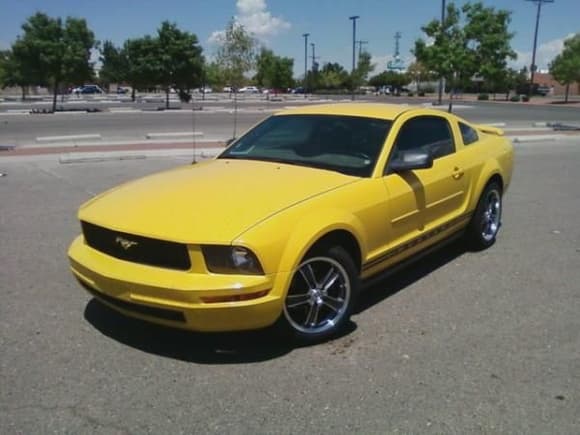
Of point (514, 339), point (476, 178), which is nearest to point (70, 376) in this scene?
point (514, 339)

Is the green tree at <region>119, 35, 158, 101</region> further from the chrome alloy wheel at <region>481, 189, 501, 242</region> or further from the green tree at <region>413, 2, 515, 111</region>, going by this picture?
the chrome alloy wheel at <region>481, 189, 501, 242</region>

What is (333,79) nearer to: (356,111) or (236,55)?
(236,55)

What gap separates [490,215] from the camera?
612 centimetres

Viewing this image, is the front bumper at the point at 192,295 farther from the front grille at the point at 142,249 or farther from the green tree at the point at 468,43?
the green tree at the point at 468,43

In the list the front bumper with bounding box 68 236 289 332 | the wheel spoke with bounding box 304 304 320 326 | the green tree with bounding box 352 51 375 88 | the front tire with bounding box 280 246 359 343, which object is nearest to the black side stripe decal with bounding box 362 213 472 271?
the front tire with bounding box 280 246 359 343

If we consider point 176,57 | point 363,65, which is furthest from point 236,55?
point 363,65

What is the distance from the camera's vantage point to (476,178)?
5566 mm

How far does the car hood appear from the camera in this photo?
11.0 feet

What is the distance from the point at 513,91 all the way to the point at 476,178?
277ft

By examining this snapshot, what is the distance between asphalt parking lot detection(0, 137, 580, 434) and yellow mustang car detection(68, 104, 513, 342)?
309 millimetres

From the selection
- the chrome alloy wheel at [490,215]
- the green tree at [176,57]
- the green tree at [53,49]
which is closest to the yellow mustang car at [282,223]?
the chrome alloy wheel at [490,215]

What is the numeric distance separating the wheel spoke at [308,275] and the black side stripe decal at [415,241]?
1.56 ft

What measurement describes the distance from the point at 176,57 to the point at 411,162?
34.7 m

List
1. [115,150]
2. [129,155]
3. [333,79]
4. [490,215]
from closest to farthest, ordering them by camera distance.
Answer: [490,215], [129,155], [115,150], [333,79]
